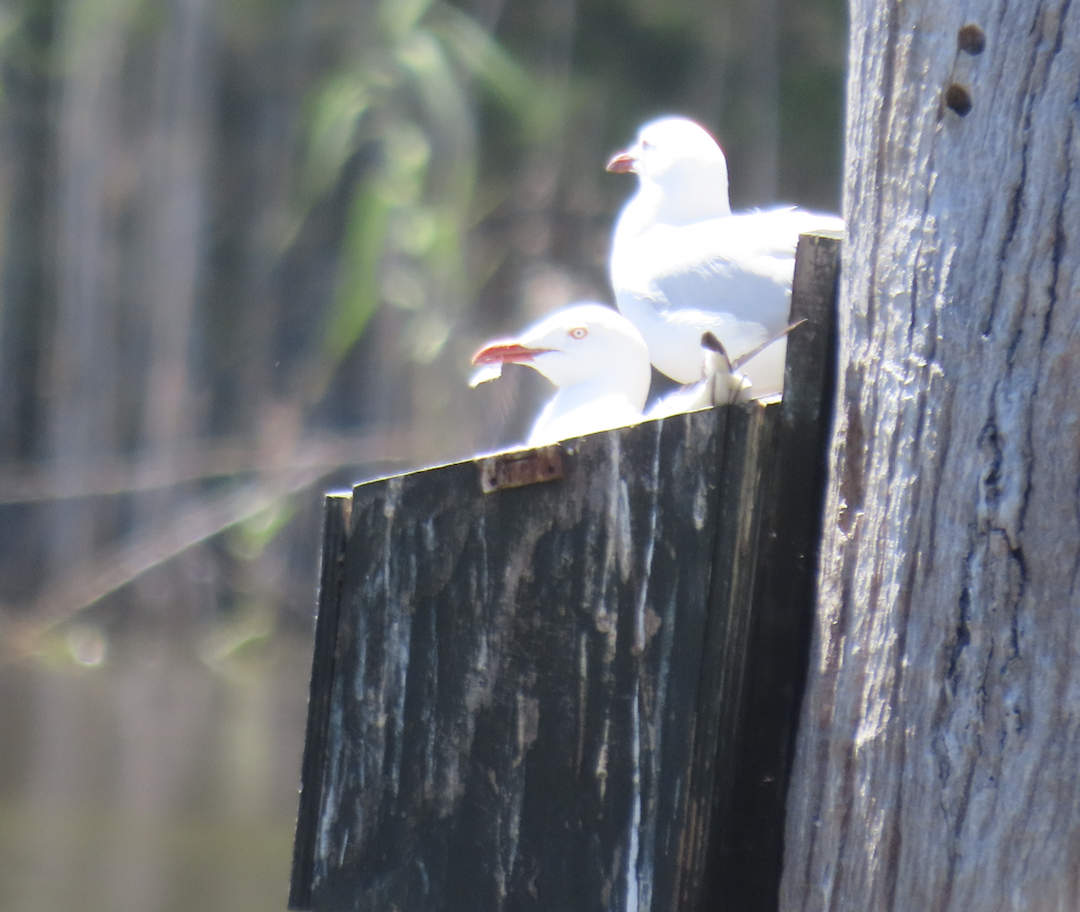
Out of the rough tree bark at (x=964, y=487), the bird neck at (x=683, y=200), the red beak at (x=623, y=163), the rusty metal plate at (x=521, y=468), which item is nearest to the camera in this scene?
the rough tree bark at (x=964, y=487)

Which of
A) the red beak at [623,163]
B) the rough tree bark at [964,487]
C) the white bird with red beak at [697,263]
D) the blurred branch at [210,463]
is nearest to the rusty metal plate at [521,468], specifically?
the white bird with red beak at [697,263]

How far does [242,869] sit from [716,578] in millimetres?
5564

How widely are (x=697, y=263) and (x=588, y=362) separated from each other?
0.24m

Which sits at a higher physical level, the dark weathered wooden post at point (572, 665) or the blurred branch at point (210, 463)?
the blurred branch at point (210, 463)

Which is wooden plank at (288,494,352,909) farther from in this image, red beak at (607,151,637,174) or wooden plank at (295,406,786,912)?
red beak at (607,151,637,174)

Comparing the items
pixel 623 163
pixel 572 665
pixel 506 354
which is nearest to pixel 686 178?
pixel 623 163

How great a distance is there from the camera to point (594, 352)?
2275 millimetres

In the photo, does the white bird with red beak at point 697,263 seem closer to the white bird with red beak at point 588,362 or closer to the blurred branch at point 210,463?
the white bird with red beak at point 588,362

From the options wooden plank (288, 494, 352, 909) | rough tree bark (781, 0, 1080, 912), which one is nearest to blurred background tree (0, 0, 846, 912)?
wooden plank (288, 494, 352, 909)

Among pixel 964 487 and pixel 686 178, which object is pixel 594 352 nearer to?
pixel 686 178

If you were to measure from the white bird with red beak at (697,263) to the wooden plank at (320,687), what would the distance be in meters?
0.50

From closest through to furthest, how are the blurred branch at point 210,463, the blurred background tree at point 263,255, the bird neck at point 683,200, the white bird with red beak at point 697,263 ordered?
the white bird with red beak at point 697,263, the bird neck at point 683,200, the blurred background tree at point 263,255, the blurred branch at point 210,463

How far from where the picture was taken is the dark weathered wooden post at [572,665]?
5.46ft

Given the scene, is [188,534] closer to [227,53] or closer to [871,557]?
[227,53]
